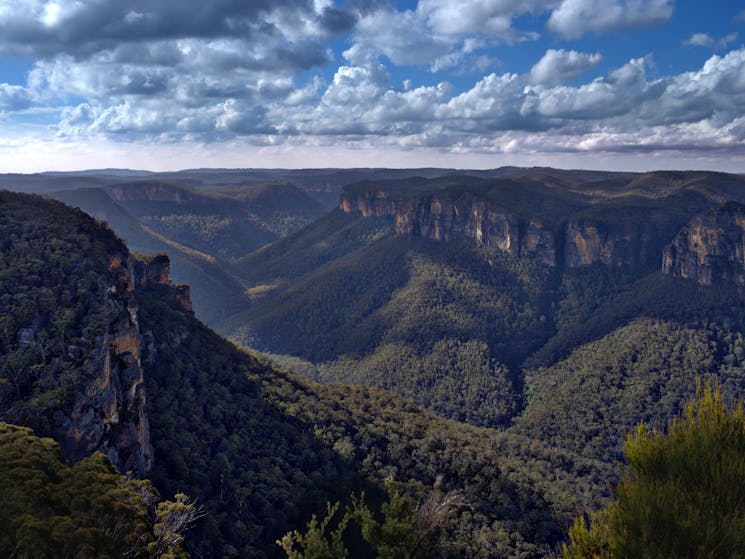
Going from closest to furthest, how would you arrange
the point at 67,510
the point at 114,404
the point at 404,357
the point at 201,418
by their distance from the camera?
the point at 67,510, the point at 114,404, the point at 201,418, the point at 404,357

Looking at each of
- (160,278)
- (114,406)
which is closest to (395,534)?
(114,406)

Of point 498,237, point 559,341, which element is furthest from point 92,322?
point 498,237

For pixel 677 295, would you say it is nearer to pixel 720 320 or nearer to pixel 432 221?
pixel 720 320

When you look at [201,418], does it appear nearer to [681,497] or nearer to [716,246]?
[681,497]

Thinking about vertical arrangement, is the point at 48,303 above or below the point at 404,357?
above

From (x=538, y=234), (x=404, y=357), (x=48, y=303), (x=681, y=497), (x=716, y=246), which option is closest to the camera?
(x=681, y=497)

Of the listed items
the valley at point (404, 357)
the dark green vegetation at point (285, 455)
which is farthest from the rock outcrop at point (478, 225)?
the dark green vegetation at point (285, 455)
